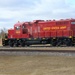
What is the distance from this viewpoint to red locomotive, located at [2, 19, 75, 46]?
3828 cm

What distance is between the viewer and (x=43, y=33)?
4066 centimetres

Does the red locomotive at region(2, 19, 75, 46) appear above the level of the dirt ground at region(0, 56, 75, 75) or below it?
above

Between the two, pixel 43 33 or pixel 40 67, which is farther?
pixel 43 33

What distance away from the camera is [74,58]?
1967 cm

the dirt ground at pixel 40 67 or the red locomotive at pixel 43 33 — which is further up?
the red locomotive at pixel 43 33

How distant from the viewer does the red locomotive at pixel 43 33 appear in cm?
3828

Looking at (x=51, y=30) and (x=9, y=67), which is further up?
(x=51, y=30)

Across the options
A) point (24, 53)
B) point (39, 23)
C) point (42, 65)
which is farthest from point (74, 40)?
point (42, 65)

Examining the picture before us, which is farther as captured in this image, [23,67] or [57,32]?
[57,32]

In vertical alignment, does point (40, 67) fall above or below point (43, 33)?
below

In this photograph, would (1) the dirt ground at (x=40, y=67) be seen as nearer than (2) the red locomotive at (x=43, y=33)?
Yes

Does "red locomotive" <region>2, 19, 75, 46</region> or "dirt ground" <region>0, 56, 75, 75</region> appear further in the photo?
"red locomotive" <region>2, 19, 75, 46</region>

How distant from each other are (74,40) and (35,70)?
71.6 feet

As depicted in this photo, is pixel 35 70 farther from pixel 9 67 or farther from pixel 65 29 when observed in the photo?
pixel 65 29
